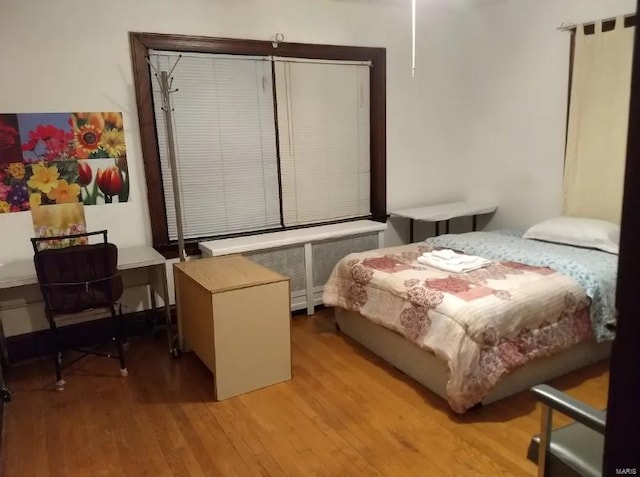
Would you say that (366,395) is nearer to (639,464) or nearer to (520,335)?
(520,335)

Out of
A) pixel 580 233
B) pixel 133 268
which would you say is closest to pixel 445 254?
pixel 580 233

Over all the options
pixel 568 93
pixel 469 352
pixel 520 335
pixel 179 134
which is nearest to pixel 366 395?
pixel 469 352

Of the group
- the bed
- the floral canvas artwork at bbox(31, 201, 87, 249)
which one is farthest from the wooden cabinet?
the floral canvas artwork at bbox(31, 201, 87, 249)

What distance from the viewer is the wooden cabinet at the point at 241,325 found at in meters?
2.70

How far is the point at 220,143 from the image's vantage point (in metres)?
3.76

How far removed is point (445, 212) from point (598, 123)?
4.58 feet

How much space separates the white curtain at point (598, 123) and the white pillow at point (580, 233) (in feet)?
0.57

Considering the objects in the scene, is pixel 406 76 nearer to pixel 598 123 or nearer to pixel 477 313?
pixel 598 123

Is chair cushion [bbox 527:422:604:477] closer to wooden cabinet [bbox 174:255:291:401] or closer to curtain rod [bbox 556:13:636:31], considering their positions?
wooden cabinet [bbox 174:255:291:401]

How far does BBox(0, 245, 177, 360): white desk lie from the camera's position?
2801 mm

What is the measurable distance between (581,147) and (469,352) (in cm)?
239

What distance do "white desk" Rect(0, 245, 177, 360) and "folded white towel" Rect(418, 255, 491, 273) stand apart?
1.78 meters

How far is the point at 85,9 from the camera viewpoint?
317cm

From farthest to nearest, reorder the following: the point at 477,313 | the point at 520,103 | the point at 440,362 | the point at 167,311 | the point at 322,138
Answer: the point at 520,103 < the point at 322,138 < the point at 167,311 < the point at 440,362 < the point at 477,313
